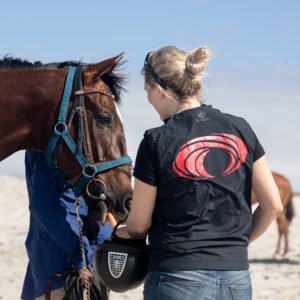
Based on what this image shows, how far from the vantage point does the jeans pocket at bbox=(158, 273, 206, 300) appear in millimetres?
2057

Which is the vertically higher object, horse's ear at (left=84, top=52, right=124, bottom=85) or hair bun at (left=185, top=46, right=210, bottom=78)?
horse's ear at (left=84, top=52, right=124, bottom=85)

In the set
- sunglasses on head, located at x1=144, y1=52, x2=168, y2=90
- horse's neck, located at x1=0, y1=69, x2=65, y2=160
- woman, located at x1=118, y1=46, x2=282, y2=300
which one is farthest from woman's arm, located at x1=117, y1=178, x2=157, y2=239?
horse's neck, located at x1=0, y1=69, x2=65, y2=160

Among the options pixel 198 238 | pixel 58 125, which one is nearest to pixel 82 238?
pixel 58 125

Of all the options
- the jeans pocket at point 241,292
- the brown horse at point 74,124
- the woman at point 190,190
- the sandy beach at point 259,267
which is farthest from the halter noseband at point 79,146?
the sandy beach at point 259,267

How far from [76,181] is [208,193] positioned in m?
0.93

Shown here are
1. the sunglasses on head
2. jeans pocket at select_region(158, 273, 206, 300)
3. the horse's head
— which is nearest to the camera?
jeans pocket at select_region(158, 273, 206, 300)

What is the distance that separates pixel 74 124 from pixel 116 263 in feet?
2.86

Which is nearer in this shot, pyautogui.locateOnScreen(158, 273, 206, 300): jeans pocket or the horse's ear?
pyautogui.locateOnScreen(158, 273, 206, 300): jeans pocket

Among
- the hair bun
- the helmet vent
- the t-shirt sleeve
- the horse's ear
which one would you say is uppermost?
the horse's ear

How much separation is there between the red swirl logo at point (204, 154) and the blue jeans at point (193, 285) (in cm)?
37

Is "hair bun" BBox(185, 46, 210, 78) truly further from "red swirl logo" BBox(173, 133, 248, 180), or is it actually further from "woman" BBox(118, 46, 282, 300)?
"red swirl logo" BBox(173, 133, 248, 180)

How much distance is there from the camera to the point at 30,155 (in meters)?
3.15

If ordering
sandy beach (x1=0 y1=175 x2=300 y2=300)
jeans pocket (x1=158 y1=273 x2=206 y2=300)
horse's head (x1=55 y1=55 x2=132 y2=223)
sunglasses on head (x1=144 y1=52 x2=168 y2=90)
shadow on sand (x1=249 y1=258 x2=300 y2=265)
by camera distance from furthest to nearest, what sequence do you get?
shadow on sand (x1=249 y1=258 x2=300 y2=265) → sandy beach (x1=0 y1=175 x2=300 y2=300) → horse's head (x1=55 y1=55 x2=132 y2=223) → sunglasses on head (x1=144 y1=52 x2=168 y2=90) → jeans pocket (x1=158 y1=273 x2=206 y2=300)

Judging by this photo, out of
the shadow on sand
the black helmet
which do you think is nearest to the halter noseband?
the black helmet
